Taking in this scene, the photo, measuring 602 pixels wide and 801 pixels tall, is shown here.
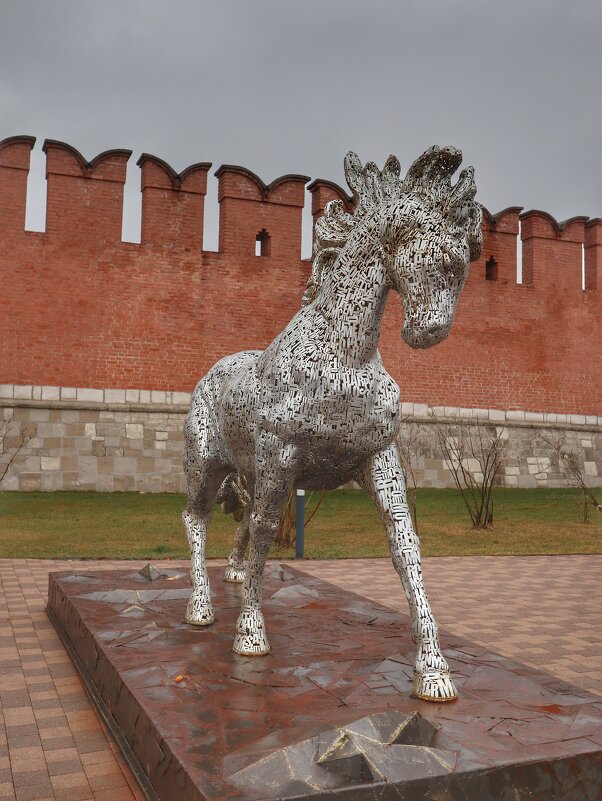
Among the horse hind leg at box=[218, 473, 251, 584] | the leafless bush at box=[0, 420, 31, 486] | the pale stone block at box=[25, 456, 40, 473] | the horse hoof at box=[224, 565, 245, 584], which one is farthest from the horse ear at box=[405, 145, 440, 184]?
the pale stone block at box=[25, 456, 40, 473]

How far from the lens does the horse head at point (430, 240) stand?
Result: 2.87 meters

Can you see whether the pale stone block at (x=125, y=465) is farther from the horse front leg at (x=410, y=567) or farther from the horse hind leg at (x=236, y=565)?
the horse front leg at (x=410, y=567)

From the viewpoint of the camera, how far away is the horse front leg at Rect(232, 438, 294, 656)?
3270mm

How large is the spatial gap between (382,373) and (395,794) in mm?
1637

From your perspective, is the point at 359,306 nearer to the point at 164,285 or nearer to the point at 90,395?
the point at 90,395

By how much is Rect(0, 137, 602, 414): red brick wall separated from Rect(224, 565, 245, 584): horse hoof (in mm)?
9828

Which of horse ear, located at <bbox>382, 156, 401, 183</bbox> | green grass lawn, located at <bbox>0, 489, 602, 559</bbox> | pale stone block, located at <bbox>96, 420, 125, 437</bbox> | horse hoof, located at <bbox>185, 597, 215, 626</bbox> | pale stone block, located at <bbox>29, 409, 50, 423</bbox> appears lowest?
green grass lawn, located at <bbox>0, 489, 602, 559</bbox>

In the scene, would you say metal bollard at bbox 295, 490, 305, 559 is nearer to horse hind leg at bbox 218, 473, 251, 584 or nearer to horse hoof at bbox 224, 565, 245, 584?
horse hoof at bbox 224, 565, 245, 584

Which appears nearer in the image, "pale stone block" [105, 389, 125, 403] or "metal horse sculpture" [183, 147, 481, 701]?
"metal horse sculpture" [183, 147, 481, 701]

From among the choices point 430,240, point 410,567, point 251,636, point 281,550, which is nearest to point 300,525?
point 281,550

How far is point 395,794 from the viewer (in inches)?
84.5

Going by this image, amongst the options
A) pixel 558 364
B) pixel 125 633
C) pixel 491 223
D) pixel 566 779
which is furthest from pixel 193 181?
pixel 566 779

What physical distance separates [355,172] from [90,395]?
11912 mm

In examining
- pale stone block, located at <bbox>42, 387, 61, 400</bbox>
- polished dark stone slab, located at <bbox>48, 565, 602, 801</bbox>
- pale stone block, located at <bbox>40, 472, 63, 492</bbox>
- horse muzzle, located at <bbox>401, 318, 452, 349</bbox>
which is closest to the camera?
polished dark stone slab, located at <bbox>48, 565, 602, 801</bbox>
